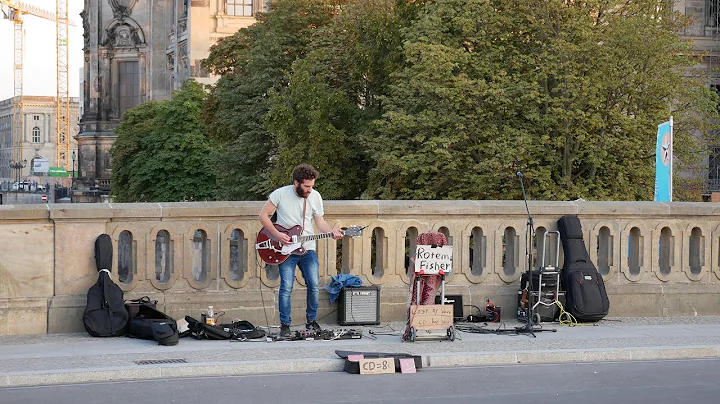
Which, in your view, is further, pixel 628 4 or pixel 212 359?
pixel 628 4

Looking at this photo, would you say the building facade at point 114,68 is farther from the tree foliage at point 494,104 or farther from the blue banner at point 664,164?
the blue banner at point 664,164

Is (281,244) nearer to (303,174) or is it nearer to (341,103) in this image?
(303,174)

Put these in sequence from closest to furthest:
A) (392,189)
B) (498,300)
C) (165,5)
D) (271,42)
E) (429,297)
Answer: (429,297)
(498,300)
(392,189)
(271,42)
(165,5)

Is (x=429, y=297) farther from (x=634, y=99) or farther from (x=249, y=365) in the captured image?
(x=634, y=99)

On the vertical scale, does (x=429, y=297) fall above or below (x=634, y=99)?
below

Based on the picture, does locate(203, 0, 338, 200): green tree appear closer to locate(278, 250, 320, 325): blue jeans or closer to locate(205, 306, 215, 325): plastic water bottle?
locate(205, 306, 215, 325): plastic water bottle

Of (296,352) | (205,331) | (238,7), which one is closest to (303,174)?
(205,331)

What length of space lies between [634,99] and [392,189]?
7.85 m

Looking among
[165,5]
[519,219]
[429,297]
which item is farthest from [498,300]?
[165,5]

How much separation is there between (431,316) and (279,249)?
1.68 m

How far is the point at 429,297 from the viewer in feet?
41.2

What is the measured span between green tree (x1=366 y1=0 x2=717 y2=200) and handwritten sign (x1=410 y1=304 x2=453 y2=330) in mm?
23066

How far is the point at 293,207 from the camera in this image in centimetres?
1257

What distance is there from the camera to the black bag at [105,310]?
40.3ft
